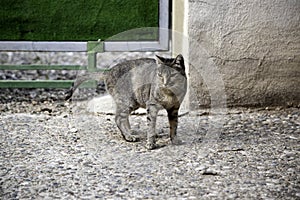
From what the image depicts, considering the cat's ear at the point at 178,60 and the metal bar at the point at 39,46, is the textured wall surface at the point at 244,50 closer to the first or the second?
the cat's ear at the point at 178,60

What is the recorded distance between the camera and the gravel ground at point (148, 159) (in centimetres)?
383

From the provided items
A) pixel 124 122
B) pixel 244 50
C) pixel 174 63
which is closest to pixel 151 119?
pixel 124 122

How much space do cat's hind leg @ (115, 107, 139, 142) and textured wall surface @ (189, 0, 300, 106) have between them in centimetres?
108

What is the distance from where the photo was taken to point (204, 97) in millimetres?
5781

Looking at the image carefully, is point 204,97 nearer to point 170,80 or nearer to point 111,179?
point 170,80

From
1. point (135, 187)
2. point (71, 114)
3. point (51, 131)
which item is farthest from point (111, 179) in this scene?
point (71, 114)

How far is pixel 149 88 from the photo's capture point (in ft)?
15.3

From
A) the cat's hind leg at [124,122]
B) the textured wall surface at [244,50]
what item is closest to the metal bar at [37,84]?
the textured wall surface at [244,50]

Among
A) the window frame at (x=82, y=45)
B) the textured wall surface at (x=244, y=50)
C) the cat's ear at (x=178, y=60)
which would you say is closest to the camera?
the cat's ear at (x=178, y=60)

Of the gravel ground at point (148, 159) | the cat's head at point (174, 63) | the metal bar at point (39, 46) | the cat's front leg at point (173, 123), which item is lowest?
the gravel ground at point (148, 159)

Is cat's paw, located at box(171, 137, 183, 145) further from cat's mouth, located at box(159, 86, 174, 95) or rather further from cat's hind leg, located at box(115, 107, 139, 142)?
cat's mouth, located at box(159, 86, 174, 95)

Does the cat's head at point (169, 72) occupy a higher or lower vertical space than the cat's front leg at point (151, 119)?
higher

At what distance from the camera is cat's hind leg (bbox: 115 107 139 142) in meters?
4.82

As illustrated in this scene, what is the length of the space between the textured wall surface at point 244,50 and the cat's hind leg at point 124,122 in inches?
42.6
